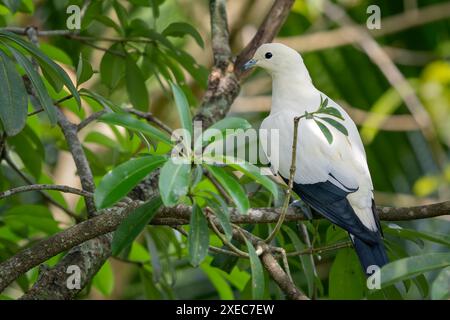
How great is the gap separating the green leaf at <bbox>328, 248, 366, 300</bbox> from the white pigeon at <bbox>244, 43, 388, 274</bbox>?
216 mm

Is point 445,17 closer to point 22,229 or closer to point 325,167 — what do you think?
point 325,167

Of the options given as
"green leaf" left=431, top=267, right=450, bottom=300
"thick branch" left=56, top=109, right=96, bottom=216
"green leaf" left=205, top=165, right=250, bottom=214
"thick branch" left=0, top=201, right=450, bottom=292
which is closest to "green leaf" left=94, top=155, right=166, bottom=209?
"green leaf" left=205, top=165, right=250, bottom=214

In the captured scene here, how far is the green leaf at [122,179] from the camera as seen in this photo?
1943mm

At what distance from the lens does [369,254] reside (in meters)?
2.73

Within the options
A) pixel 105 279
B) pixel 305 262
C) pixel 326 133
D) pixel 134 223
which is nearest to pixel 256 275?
pixel 134 223

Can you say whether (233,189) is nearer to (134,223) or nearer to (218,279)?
(134,223)

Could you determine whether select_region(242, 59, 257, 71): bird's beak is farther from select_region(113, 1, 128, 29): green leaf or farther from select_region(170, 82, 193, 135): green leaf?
select_region(170, 82, 193, 135): green leaf

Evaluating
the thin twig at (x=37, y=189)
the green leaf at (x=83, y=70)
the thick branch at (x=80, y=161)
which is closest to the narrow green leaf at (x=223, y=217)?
the thin twig at (x=37, y=189)

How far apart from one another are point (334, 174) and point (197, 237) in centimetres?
110

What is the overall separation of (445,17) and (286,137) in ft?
11.6

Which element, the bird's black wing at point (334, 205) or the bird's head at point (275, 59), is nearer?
the bird's black wing at point (334, 205)

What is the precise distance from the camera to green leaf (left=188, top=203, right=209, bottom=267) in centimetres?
206

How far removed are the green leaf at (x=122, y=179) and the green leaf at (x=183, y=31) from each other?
5.11 feet

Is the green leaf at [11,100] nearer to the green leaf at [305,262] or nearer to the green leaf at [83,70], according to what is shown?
the green leaf at [83,70]
